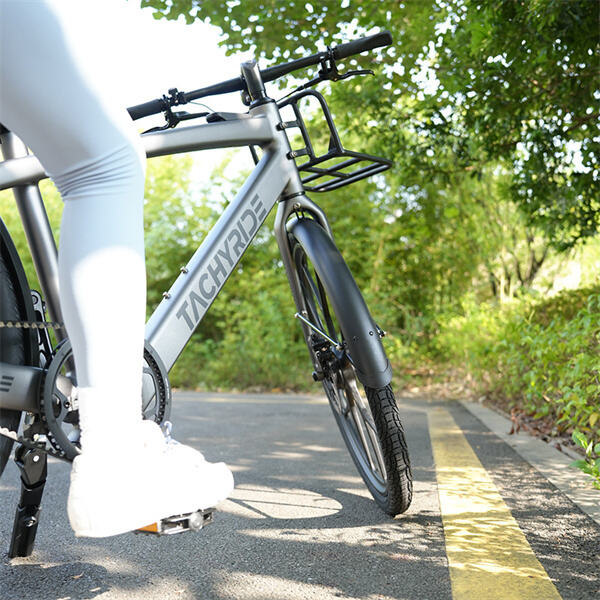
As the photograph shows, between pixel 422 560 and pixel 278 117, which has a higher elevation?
pixel 278 117

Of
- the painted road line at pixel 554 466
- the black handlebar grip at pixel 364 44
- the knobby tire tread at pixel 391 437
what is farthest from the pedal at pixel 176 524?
the black handlebar grip at pixel 364 44

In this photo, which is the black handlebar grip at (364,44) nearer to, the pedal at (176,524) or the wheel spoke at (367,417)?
the wheel spoke at (367,417)

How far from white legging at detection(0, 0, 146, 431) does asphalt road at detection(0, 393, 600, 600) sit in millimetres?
760

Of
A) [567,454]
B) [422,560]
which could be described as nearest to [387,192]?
[567,454]

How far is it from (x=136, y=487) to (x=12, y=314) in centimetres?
69

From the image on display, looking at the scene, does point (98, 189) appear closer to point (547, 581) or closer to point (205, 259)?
point (205, 259)

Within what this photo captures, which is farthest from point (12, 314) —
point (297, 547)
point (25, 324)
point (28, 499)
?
point (297, 547)

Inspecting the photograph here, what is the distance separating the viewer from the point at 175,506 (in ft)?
4.35

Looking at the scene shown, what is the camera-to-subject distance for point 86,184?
49.9 inches

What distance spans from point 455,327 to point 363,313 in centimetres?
592

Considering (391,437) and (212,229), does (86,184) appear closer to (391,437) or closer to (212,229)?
(212,229)

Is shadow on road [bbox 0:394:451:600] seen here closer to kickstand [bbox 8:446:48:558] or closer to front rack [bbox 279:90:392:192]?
kickstand [bbox 8:446:48:558]

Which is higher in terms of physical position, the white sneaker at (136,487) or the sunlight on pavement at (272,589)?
the white sneaker at (136,487)

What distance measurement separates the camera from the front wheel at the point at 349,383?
2.21m
